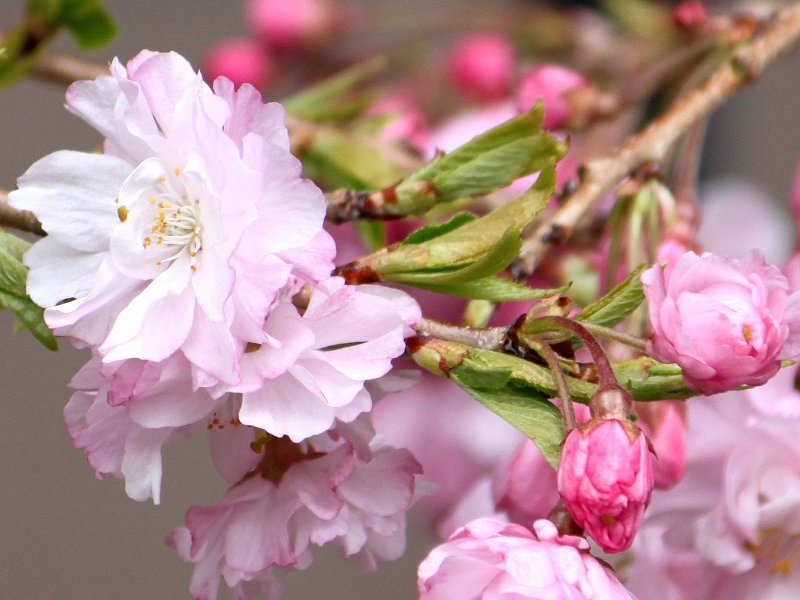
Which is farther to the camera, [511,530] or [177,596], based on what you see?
[177,596]

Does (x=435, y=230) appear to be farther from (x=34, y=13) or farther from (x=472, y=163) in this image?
(x=34, y=13)

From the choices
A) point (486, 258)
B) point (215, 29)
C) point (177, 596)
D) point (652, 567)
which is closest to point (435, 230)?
point (486, 258)

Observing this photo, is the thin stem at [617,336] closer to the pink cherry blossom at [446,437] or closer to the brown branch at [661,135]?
the brown branch at [661,135]

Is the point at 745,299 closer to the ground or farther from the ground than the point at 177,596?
farther from the ground

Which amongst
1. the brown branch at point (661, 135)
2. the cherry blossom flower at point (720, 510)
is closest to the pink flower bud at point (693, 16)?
the brown branch at point (661, 135)

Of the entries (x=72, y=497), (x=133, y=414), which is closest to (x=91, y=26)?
(x=133, y=414)

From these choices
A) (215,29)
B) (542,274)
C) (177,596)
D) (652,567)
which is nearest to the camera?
(652,567)

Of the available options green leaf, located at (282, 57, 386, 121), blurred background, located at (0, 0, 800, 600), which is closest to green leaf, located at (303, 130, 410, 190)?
green leaf, located at (282, 57, 386, 121)

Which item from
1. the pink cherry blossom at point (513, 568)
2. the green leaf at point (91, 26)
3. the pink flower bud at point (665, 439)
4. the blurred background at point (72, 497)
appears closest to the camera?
the pink cherry blossom at point (513, 568)
